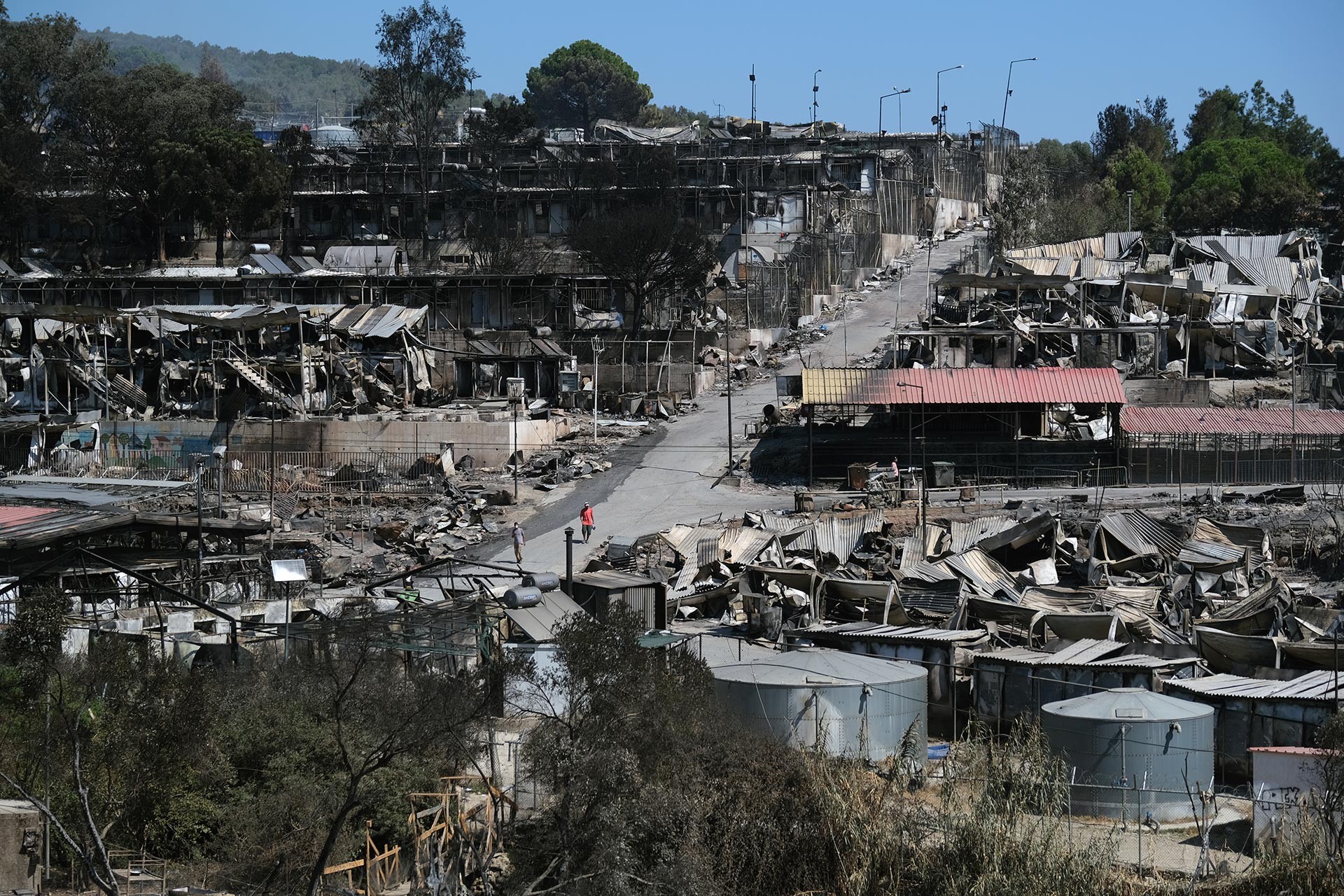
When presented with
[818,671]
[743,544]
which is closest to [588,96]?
[743,544]

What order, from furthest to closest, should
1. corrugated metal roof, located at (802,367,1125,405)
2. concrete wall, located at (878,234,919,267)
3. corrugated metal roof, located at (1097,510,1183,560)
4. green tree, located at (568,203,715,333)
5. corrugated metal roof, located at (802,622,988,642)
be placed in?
concrete wall, located at (878,234,919,267) → green tree, located at (568,203,715,333) → corrugated metal roof, located at (802,367,1125,405) → corrugated metal roof, located at (1097,510,1183,560) → corrugated metal roof, located at (802,622,988,642)

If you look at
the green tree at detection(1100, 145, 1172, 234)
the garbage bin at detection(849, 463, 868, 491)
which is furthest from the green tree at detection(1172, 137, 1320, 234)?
the garbage bin at detection(849, 463, 868, 491)

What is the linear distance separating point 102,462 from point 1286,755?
34296 mm

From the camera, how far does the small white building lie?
17828mm

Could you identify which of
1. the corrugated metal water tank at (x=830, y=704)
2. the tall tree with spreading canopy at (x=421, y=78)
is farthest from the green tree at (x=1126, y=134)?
the corrugated metal water tank at (x=830, y=704)

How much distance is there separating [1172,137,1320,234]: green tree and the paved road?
2500cm

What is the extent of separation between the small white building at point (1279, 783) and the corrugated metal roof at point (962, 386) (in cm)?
2115

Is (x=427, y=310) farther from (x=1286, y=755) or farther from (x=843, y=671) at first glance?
(x=1286, y=755)

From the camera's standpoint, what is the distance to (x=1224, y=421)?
41.2m

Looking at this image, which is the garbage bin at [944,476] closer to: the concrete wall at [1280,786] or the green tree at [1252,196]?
the concrete wall at [1280,786]

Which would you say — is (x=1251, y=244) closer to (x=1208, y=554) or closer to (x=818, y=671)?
(x=1208, y=554)

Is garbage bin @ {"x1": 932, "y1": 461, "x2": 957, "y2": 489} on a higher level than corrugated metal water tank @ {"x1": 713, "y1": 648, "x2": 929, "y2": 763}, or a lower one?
higher

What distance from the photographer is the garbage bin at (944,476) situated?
38.5 metres

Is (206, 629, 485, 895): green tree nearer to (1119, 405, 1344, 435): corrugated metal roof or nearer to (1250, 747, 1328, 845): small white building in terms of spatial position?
(1250, 747, 1328, 845): small white building
